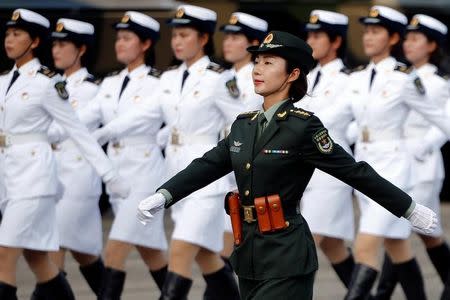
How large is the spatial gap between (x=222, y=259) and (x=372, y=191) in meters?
3.25

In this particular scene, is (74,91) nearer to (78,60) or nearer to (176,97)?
(78,60)

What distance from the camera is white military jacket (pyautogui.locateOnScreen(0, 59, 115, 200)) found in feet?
29.0

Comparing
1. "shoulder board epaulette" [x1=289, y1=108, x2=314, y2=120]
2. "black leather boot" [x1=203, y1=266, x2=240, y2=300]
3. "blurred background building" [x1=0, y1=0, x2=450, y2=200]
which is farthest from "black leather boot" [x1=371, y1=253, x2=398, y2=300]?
"blurred background building" [x1=0, y1=0, x2=450, y2=200]

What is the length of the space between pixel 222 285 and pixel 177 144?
87 cm

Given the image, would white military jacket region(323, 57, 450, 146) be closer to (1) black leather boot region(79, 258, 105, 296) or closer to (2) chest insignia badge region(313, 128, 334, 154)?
(1) black leather boot region(79, 258, 105, 296)

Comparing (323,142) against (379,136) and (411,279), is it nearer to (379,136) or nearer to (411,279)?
(379,136)

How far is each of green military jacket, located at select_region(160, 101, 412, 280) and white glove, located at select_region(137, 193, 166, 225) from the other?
7 cm

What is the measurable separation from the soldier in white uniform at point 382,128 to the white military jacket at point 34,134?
64.9 inches

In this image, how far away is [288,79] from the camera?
22.5ft

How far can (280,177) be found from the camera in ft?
22.0

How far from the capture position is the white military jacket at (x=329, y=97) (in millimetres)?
10211

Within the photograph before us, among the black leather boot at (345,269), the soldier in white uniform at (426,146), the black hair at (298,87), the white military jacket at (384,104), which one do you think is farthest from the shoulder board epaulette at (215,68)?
the black hair at (298,87)

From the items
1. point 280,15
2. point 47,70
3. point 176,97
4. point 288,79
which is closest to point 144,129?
point 176,97

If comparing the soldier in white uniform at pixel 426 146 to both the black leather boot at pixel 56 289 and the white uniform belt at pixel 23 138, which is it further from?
the white uniform belt at pixel 23 138
